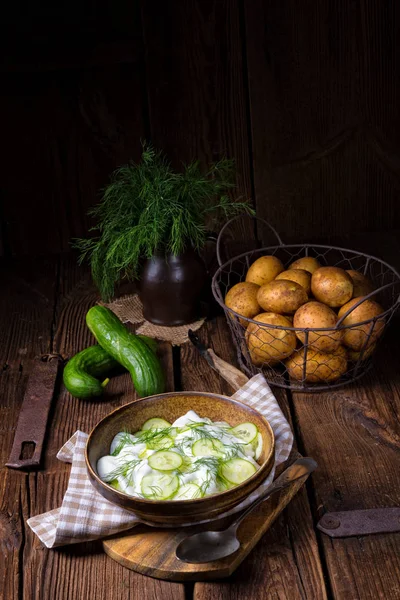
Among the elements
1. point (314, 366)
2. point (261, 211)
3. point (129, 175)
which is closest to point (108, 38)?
point (129, 175)

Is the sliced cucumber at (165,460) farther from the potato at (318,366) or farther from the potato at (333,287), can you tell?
the potato at (333,287)

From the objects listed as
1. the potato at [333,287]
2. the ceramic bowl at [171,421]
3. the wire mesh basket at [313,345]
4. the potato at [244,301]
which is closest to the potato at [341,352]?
the wire mesh basket at [313,345]

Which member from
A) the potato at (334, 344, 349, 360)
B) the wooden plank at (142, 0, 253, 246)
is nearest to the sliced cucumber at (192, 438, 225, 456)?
the potato at (334, 344, 349, 360)

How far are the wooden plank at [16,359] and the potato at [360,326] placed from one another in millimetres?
771

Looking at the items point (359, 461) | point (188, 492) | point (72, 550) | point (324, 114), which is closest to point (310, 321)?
point (359, 461)

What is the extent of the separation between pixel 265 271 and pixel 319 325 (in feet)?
0.90

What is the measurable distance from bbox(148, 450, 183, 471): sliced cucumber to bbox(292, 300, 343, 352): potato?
0.49 metres

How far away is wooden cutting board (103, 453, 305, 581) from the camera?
131 cm

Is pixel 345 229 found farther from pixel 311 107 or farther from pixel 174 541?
pixel 174 541

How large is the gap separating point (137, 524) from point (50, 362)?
734 mm

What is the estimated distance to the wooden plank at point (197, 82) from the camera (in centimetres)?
243

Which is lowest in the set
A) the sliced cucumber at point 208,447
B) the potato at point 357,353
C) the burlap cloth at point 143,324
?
the burlap cloth at point 143,324

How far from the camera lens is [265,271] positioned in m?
1.99

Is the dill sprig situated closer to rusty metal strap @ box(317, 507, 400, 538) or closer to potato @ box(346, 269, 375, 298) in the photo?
rusty metal strap @ box(317, 507, 400, 538)
